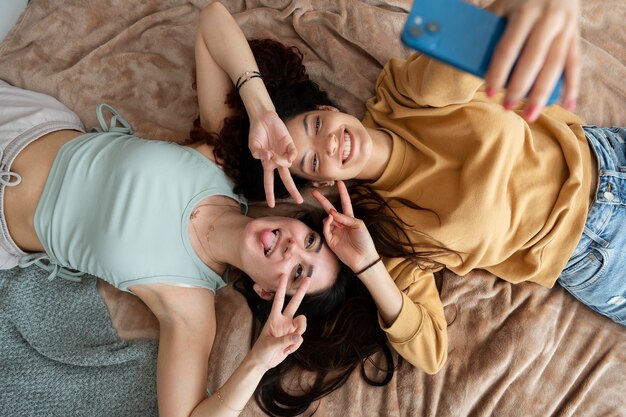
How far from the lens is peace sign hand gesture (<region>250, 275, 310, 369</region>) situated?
1.13m

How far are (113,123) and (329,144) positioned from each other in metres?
0.79

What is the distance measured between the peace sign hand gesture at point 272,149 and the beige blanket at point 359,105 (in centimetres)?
42

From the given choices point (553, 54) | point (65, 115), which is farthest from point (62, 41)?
point (553, 54)

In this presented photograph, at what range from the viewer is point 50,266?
151cm

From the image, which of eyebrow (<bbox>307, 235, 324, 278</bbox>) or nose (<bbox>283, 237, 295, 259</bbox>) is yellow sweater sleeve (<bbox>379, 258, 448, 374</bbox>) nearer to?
eyebrow (<bbox>307, 235, 324, 278</bbox>)

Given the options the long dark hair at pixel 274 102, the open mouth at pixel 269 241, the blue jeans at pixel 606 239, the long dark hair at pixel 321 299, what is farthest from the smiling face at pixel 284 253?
the blue jeans at pixel 606 239

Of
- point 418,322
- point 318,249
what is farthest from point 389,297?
point 318,249

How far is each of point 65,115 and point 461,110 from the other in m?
1.28

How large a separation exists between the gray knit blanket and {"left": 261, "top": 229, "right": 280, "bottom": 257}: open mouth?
55cm

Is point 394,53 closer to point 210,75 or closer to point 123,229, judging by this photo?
point 210,75

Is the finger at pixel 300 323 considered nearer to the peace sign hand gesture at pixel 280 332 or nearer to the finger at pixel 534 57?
the peace sign hand gesture at pixel 280 332

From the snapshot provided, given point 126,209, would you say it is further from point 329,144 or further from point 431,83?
point 431,83

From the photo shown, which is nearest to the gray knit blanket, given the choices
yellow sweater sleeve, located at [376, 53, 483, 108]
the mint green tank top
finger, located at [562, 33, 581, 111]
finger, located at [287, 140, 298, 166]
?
the mint green tank top

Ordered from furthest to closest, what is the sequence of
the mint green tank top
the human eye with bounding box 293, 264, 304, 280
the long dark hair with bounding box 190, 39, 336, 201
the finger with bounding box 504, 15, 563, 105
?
the long dark hair with bounding box 190, 39, 336, 201 → the mint green tank top → the human eye with bounding box 293, 264, 304, 280 → the finger with bounding box 504, 15, 563, 105
